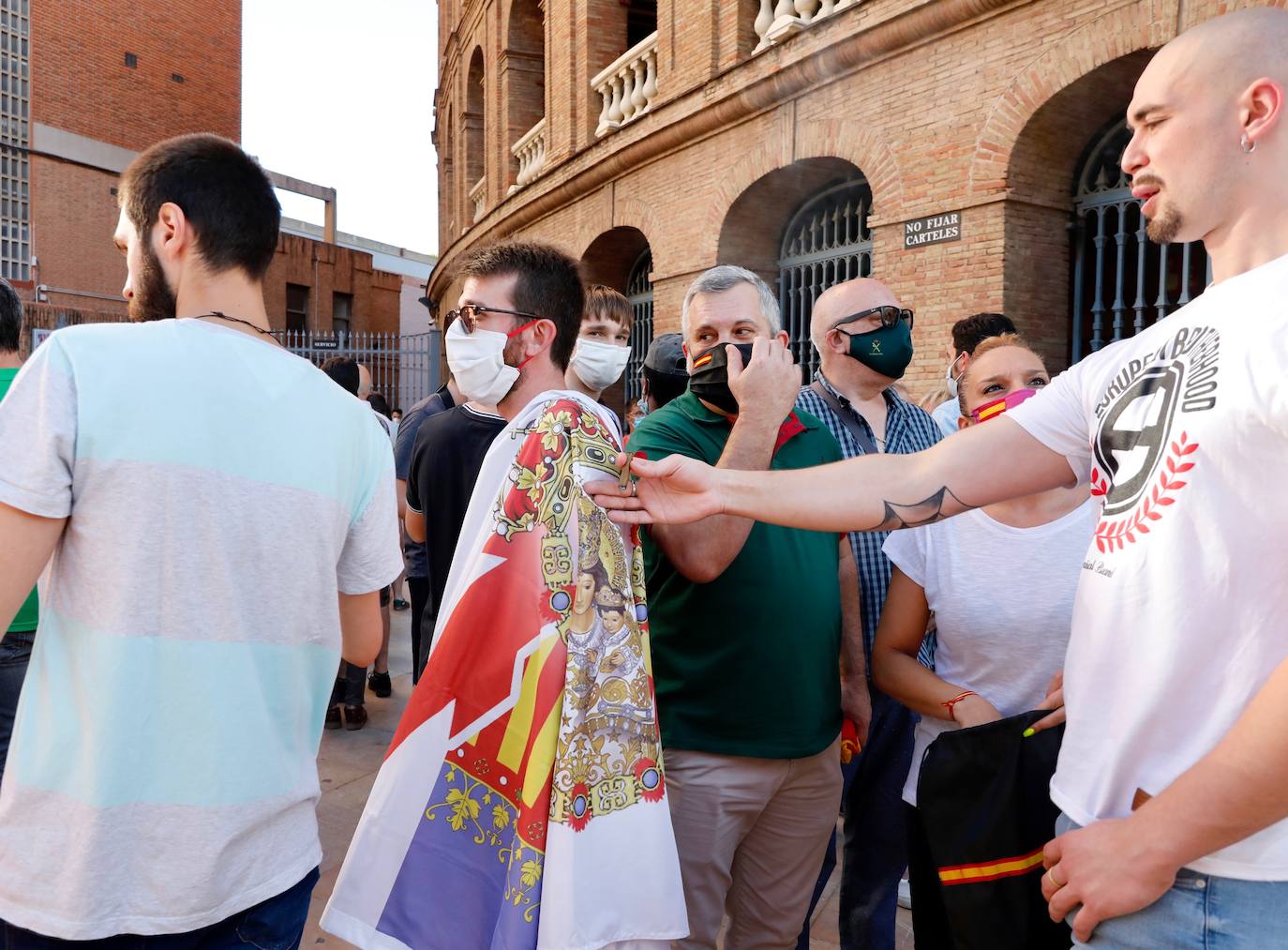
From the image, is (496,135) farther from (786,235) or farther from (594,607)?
(594,607)

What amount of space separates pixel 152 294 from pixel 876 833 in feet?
8.39

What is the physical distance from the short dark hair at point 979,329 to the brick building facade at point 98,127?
22570 mm

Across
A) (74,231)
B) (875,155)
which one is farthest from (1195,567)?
(74,231)

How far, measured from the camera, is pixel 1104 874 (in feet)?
4.22

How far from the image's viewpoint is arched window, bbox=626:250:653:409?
1339 centimetres

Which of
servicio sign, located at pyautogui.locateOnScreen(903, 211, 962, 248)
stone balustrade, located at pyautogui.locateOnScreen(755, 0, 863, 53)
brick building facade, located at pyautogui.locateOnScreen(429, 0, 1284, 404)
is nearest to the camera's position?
brick building facade, located at pyautogui.locateOnScreen(429, 0, 1284, 404)

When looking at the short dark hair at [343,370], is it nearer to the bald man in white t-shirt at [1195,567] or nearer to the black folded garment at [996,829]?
the black folded garment at [996,829]

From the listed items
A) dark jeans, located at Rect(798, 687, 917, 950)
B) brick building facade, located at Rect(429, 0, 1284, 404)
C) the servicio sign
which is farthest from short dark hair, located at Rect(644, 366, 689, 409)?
the servicio sign

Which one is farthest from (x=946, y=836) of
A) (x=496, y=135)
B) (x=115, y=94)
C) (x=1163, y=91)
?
(x=115, y=94)

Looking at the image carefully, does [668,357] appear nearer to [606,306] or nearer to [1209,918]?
[606,306]

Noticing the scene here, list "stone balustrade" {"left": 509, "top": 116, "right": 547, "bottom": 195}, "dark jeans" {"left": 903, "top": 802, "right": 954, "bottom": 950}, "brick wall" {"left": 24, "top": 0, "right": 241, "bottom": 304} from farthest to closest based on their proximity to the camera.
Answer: "brick wall" {"left": 24, "top": 0, "right": 241, "bottom": 304} < "stone balustrade" {"left": 509, "top": 116, "right": 547, "bottom": 195} < "dark jeans" {"left": 903, "top": 802, "right": 954, "bottom": 950}

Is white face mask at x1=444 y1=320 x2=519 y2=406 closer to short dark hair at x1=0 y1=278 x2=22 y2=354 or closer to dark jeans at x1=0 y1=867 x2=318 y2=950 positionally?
dark jeans at x1=0 y1=867 x2=318 y2=950

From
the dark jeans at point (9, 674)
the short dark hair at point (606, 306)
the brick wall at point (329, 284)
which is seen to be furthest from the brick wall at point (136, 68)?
the dark jeans at point (9, 674)

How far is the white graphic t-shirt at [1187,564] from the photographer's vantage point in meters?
1.19
